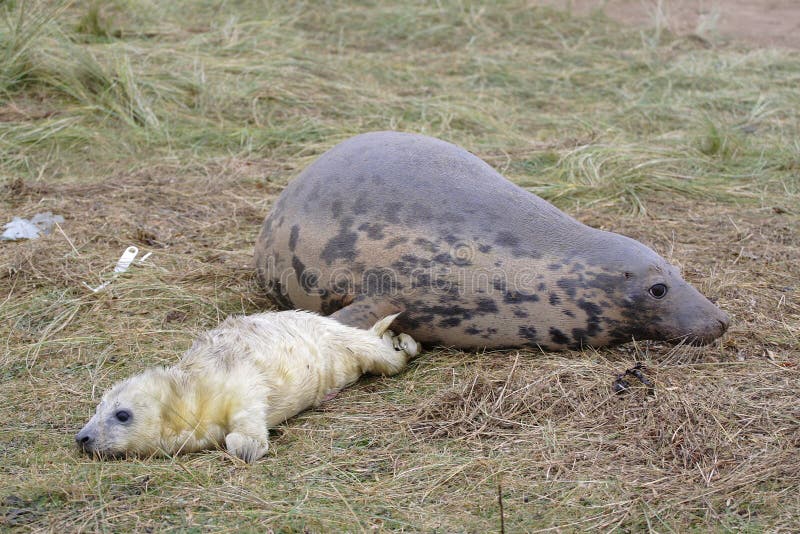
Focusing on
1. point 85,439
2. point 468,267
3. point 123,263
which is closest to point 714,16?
point 468,267

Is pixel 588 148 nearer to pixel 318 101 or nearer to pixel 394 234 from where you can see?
pixel 318 101

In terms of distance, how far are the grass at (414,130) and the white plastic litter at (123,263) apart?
4 centimetres

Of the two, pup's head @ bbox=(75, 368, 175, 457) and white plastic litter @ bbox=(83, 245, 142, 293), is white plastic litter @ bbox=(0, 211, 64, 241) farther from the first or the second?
pup's head @ bbox=(75, 368, 175, 457)

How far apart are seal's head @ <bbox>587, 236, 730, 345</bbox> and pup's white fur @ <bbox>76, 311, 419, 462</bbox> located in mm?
920

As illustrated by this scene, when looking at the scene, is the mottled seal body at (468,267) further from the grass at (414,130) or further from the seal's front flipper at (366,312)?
the grass at (414,130)

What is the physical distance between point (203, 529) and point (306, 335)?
1081 mm

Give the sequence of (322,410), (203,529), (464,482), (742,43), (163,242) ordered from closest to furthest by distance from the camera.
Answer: (203,529)
(464,482)
(322,410)
(163,242)
(742,43)

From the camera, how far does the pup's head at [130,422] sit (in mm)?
3014

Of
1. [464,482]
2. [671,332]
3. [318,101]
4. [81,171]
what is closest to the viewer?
[464,482]

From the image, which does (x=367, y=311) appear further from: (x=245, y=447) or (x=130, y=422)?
(x=130, y=422)

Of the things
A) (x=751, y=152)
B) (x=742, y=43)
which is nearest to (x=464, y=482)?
(x=751, y=152)

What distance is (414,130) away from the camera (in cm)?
681

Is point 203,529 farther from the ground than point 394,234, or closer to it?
closer to it

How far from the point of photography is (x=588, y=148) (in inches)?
250
